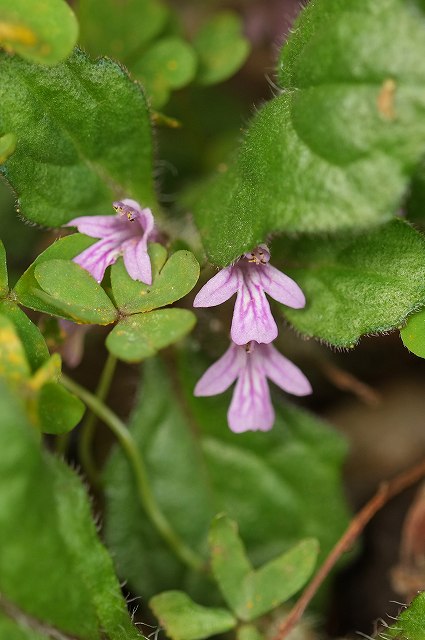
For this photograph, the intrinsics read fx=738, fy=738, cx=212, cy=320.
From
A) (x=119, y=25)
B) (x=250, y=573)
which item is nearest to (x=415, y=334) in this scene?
(x=250, y=573)

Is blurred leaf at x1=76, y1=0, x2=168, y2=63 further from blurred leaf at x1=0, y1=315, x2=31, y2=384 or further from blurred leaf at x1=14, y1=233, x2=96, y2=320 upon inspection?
blurred leaf at x1=0, y1=315, x2=31, y2=384

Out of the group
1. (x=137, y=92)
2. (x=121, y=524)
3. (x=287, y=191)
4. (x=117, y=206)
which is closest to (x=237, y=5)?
(x=137, y=92)

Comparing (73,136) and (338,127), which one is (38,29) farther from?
(338,127)

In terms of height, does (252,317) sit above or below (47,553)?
above

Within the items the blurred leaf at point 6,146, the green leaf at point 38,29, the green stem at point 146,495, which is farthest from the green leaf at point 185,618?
the green leaf at point 38,29

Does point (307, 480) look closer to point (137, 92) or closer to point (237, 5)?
point (137, 92)
